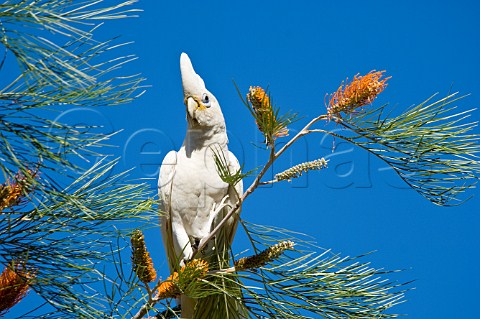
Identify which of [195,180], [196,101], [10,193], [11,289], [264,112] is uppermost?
[196,101]

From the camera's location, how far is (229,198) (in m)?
2.81

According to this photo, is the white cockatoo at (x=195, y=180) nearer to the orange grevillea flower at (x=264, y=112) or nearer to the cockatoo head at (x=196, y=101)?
the cockatoo head at (x=196, y=101)

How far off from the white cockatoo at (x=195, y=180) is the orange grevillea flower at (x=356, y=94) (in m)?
0.61

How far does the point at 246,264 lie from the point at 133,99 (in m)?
0.66

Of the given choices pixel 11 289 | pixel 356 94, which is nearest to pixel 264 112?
pixel 356 94

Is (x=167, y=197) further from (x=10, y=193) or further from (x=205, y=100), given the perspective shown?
(x=10, y=193)

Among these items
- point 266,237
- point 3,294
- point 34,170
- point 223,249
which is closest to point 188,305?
point 223,249

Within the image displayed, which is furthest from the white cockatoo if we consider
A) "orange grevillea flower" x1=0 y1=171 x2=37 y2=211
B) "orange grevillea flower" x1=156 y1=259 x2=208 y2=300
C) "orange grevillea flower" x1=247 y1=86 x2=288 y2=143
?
"orange grevillea flower" x1=0 y1=171 x2=37 y2=211

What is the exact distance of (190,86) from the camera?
9.20 feet

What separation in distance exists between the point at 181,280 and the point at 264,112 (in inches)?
21.1

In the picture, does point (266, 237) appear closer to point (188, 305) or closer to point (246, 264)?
point (246, 264)

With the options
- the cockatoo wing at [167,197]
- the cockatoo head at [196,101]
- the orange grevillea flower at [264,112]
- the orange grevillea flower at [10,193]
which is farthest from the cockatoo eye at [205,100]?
the orange grevillea flower at [10,193]

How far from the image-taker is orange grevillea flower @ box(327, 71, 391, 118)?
2.23m

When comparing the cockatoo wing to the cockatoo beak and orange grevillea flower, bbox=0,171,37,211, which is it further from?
orange grevillea flower, bbox=0,171,37,211
